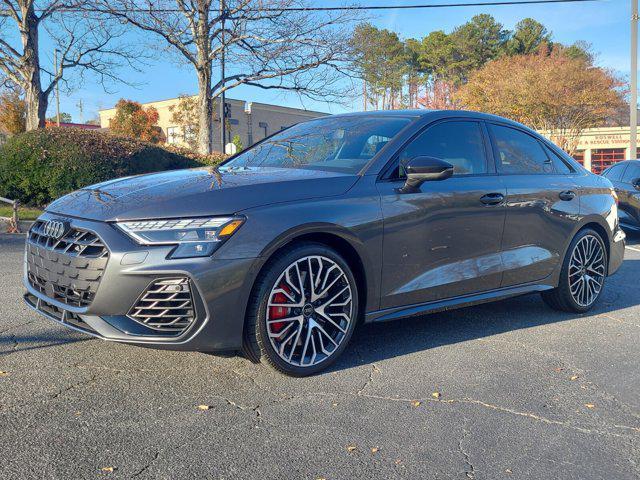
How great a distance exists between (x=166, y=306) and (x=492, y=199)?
264 centimetres

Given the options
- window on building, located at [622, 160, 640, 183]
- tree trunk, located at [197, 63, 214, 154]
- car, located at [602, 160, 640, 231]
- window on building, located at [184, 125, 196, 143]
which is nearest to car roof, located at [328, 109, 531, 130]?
car, located at [602, 160, 640, 231]

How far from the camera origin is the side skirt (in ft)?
13.4

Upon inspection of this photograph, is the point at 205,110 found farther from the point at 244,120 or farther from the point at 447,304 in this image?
the point at 244,120

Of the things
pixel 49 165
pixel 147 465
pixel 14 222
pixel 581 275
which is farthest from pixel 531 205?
pixel 49 165

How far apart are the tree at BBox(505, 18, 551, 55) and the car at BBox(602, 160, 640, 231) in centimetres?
4432

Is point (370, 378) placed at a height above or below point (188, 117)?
below

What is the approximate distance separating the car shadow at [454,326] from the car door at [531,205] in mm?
457

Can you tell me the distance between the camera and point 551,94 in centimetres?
3353

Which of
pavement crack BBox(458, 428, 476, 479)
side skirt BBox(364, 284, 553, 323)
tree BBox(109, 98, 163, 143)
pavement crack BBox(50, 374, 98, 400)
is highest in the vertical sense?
tree BBox(109, 98, 163, 143)

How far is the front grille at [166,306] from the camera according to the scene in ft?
10.6

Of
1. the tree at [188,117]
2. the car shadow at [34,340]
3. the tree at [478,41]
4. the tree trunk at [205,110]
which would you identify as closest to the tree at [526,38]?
the tree at [478,41]

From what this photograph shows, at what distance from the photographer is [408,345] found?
4457mm

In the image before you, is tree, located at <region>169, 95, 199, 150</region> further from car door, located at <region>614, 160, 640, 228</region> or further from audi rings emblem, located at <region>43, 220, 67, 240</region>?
audi rings emblem, located at <region>43, 220, 67, 240</region>

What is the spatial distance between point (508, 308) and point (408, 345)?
1717mm
